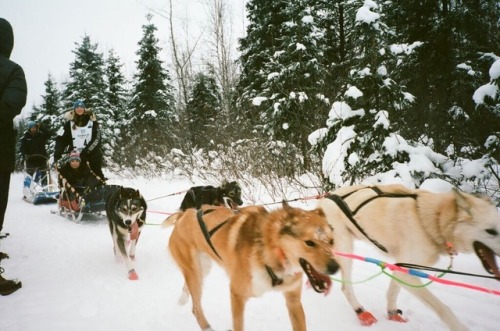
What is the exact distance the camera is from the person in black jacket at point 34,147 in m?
10.3

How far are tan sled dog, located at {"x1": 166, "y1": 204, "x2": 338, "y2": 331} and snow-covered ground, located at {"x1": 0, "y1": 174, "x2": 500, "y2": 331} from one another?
53cm

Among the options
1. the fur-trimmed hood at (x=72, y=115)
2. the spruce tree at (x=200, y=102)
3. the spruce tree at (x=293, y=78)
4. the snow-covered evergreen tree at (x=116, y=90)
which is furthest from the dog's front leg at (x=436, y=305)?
the snow-covered evergreen tree at (x=116, y=90)

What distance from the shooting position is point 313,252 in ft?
6.38

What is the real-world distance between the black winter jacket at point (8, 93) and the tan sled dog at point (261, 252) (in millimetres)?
2238

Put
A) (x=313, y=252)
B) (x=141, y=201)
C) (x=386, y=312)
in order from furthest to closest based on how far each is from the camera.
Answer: (x=141, y=201) → (x=386, y=312) → (x=313, y=252)

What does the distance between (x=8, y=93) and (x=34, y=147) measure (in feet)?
30.1

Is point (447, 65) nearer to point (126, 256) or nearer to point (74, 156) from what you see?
point (126, 256)

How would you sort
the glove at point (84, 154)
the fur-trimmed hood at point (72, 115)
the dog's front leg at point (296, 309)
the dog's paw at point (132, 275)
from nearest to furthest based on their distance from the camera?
the dog's front leg at point (296, 309)
the dog's paw at point (132, 275)
the fur-trimmed hood at point (72, 115)
the glove at point (84, 154)

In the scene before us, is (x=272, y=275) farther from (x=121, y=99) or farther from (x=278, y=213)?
(x=121, y=99)

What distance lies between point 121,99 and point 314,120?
19342 mm

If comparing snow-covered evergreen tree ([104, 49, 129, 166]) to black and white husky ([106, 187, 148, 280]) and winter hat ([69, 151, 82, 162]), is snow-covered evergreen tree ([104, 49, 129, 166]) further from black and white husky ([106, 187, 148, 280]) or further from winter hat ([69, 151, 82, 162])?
black and white husky ([106, 187, 148, 280])

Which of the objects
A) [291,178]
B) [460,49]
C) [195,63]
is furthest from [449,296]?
[195,63]

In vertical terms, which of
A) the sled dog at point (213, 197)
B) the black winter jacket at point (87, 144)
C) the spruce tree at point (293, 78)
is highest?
the spruce tree at point (293, 78)

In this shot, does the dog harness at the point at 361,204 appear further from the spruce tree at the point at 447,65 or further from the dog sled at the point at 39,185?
the dog sled at the point at 39,185
